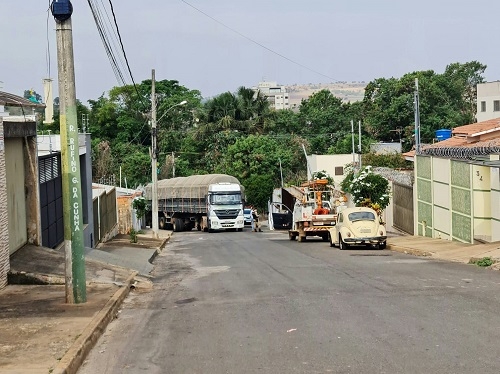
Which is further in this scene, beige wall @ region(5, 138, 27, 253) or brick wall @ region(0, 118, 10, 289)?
beige wall @ region(5, 138, 27, 253)

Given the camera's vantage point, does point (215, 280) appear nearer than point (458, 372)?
No

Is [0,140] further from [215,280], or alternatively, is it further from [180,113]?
[180,113]

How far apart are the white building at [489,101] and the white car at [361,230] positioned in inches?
1904

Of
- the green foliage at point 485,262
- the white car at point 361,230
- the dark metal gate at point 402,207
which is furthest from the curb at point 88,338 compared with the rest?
the dark metal gate at point 402,207

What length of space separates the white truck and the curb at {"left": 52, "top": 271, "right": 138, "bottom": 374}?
41.5 m

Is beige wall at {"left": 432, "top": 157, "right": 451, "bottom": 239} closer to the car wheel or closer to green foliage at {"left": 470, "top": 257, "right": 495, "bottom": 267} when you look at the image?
the car wheel

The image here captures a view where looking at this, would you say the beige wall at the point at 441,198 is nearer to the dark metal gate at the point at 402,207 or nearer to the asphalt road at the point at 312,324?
the dark metal gate at the point at 402,207

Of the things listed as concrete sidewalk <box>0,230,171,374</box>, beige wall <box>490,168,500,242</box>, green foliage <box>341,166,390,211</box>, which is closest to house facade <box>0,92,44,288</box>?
concrete sidewalk <box>0,230,171,374</box>

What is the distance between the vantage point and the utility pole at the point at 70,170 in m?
15.4

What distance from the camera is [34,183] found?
22.8 metres

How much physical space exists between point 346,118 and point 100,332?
284 feet

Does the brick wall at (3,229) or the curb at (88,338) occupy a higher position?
the brick wall at (3,229)

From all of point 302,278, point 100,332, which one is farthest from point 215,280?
point 100,332

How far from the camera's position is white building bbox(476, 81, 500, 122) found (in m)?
79.2
